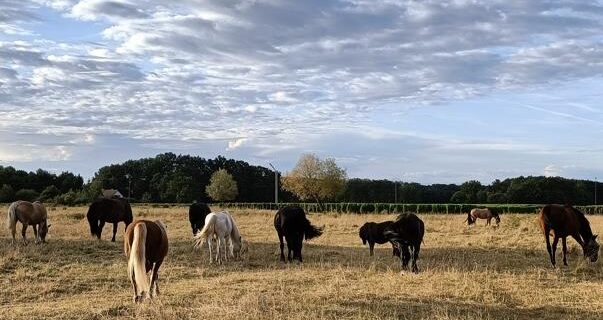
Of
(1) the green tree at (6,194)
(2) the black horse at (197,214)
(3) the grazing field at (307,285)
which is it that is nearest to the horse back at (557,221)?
(3) the grazing field at (307,285)

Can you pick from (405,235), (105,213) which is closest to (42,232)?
(105,213)

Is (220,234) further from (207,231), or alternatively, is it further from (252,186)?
(252,186)

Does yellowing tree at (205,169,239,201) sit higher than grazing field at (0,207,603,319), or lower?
higher

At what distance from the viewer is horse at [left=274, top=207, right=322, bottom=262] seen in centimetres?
1608

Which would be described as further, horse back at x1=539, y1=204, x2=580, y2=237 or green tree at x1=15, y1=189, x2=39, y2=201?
green tree at x1=15, y1=189, x2=39, y2=201

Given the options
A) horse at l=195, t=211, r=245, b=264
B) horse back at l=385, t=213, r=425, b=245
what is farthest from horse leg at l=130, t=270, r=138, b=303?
horse back at l=385, t=213, r=425, b=245

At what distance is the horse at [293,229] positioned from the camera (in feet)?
52.7

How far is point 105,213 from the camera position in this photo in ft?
70.6

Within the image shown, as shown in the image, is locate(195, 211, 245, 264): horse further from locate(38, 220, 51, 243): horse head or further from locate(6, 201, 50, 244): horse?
locate(6, 201, 50, 244): horse

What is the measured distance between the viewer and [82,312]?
27.8ft

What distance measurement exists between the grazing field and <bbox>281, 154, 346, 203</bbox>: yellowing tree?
197 ft

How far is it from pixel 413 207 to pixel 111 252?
131ft

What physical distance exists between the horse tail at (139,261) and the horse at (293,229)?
670 centimetres

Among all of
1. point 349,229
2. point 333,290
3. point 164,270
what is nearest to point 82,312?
point 333,290
